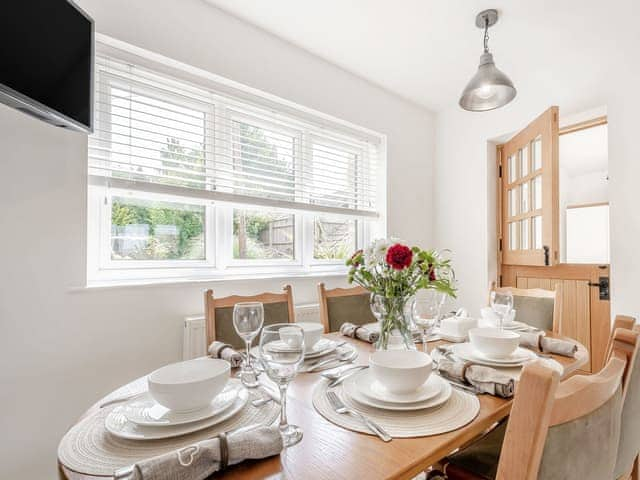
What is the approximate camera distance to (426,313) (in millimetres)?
1266

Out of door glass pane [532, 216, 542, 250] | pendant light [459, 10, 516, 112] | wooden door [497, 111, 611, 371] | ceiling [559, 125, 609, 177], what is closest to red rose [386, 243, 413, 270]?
pendant light [459, 10, 516, 112]

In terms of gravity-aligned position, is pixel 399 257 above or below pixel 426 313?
above

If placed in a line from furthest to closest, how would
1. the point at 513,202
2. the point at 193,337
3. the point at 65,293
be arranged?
1. the point at 513,202
2. the point at 193,337
3. the point at 65,293

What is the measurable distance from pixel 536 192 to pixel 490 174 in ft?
1.76

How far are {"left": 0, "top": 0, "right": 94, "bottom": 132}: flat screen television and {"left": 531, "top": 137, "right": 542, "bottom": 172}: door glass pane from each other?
277cm

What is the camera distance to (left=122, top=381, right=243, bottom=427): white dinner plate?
0.68m

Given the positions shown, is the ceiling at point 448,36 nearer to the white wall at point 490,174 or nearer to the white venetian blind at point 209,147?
the white wall at point 490,174

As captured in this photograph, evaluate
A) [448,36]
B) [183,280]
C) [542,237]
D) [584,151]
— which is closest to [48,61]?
[183,280]

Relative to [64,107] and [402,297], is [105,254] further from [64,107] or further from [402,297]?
[402,297]

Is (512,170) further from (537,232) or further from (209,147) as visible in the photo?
(209,147)

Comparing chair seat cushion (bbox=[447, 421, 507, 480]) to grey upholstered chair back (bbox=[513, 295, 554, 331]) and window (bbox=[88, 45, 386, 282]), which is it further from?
window (bbox=[88, 45, 386, 282])

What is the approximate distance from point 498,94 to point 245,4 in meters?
1.55

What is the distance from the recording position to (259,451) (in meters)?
0.59

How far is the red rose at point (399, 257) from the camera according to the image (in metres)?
1.08
